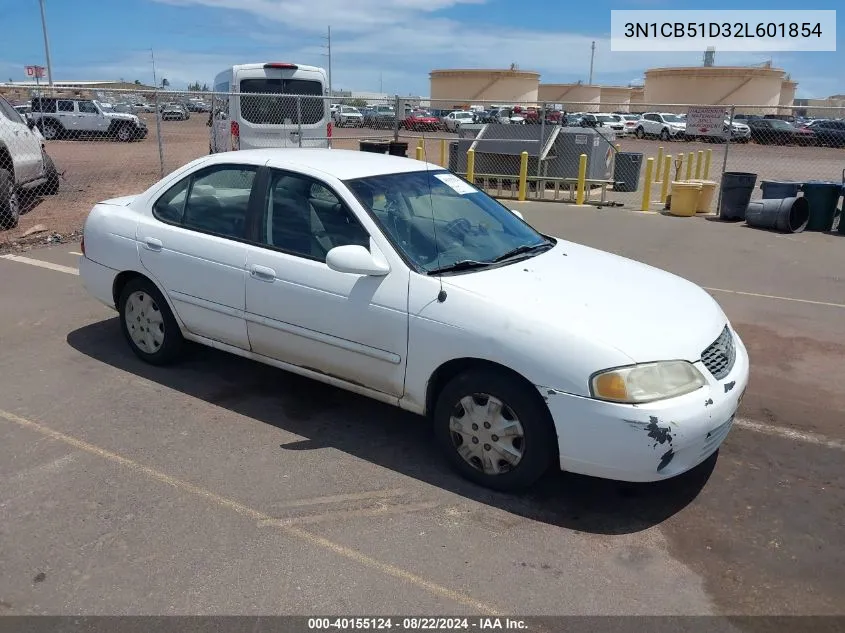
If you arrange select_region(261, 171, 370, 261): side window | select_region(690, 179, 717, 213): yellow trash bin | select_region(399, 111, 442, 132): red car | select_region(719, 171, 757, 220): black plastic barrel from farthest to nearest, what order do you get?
1. select_region(399, 111, 442, 132): red car
2. select_region(690, 179, 717, 213): yellow trash bin
3. select_region(719, 171, 757, 220): black plastic barrel
4. select_region(261, 171, 370, 261): side window

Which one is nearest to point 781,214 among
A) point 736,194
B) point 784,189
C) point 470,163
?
point 784,189

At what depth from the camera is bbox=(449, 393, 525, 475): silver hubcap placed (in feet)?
11.3

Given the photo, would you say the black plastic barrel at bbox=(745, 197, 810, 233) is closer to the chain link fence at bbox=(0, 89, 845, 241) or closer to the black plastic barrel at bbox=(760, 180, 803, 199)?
the black plastic barrel at bbox=(760, 180, 803, 199)

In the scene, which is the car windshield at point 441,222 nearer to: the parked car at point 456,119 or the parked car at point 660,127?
the parked car at point 456,119

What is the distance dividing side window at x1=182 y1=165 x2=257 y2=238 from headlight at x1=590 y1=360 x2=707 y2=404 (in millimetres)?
2398

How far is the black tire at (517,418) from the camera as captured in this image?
3330 mm

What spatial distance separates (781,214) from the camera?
1112cm

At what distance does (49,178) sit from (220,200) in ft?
28.7

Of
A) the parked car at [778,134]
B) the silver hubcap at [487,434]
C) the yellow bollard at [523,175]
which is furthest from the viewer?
the parked car at [778,134]

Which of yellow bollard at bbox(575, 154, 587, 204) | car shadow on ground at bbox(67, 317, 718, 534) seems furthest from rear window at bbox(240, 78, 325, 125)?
car shadow on ground at bbox(67, 317, 718, 534)

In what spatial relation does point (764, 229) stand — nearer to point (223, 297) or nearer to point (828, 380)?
point (828, 380)

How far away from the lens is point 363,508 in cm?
344

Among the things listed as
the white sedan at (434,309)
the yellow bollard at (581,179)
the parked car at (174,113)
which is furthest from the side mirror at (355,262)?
the parked car at (174,113)

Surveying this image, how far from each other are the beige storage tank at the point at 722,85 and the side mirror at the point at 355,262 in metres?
66.9
